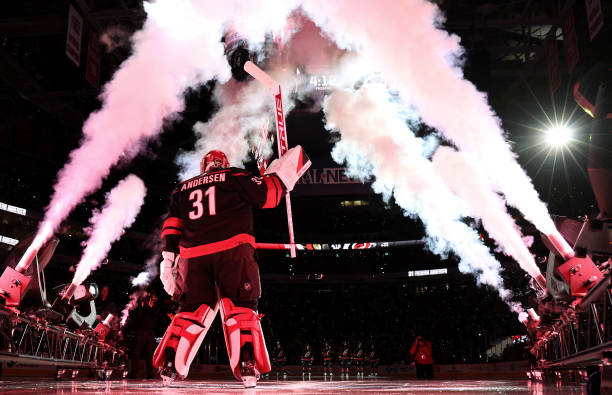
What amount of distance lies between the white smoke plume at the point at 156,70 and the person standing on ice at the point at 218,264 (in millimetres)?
3402

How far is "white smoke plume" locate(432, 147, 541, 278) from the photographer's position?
7.12 m

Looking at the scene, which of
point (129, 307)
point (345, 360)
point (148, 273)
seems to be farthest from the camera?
point (148, 273)

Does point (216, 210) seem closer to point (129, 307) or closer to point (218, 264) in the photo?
point (218, 264)

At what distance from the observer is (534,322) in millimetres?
8875

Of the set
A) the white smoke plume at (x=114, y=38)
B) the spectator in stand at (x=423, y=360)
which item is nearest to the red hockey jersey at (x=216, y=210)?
the white smoke plume at (x=114, y=38)

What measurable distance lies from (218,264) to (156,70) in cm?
524

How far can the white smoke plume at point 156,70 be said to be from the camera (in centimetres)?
866

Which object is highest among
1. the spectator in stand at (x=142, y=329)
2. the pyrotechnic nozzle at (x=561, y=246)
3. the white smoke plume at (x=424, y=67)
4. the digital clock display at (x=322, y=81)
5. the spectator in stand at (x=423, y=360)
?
the digital clock display at (x=322, y=81)

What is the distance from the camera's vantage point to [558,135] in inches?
613

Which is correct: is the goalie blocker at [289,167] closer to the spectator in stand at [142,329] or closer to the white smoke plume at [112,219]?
the white smoke plume at [112,219]

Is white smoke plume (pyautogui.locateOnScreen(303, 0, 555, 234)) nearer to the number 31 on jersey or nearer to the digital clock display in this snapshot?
the number 31 on jersey

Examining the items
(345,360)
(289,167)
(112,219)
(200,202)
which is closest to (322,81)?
(112,219)

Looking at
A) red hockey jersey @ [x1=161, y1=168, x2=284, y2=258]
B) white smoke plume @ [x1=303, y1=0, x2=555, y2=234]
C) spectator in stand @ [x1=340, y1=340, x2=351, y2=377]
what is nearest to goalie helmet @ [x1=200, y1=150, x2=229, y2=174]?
red hockey jersey @ [x1=161, y1=168, x2=284, y2=258]

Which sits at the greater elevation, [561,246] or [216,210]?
[216,210]
